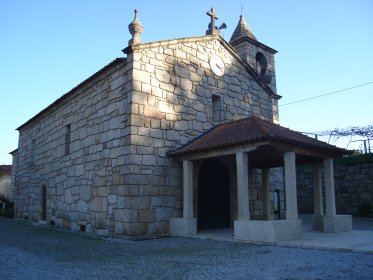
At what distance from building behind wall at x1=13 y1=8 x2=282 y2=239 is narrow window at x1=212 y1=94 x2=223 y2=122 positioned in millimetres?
33

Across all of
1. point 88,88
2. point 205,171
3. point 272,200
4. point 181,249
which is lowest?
point 181,249

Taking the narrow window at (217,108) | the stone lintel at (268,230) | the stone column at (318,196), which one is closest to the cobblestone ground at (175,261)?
the stone lintel at (268,230)

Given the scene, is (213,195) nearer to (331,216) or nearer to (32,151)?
(331,216)

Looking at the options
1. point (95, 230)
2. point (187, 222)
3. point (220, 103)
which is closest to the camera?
point (187, 222)

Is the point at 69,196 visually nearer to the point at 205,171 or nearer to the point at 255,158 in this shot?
the point at 205,171

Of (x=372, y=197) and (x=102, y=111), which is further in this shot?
(x=372, y=197)

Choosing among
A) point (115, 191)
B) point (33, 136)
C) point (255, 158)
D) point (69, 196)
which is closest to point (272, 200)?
point (255, 158)

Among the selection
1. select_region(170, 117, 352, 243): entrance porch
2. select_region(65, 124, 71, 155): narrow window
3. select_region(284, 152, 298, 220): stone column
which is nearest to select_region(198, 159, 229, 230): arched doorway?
select_region(170, 117, 352, 243): entrance porch

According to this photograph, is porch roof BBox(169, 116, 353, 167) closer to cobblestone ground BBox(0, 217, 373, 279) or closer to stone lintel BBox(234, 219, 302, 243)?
stone lintel BBox(234, 219, 302, 243)

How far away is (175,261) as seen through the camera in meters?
5.84

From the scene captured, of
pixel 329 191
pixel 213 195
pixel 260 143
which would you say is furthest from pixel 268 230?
pixel 213 195

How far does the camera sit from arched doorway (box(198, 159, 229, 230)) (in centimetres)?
1074

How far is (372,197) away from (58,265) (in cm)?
1253

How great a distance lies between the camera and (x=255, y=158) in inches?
435
